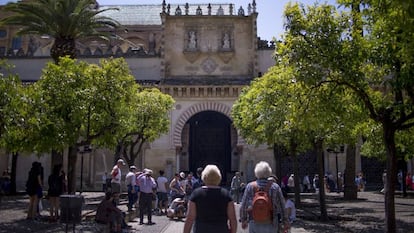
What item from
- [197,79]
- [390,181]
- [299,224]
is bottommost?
[299,224]

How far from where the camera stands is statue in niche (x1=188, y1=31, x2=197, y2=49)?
31766mm

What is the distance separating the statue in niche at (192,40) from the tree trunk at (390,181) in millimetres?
23274

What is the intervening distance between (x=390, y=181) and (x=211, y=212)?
5.21 m

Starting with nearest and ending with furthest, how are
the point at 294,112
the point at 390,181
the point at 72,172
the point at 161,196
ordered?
the point at 390,181, the point at 294,112, the point at 72,172, the point at 161,196

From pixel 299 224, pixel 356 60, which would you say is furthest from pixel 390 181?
pixel 299 224

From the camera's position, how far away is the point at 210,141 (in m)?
32.7

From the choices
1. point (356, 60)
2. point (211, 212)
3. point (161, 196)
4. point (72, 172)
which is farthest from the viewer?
point (161, 196)

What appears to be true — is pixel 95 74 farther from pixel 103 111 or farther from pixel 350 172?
pixel 350 172

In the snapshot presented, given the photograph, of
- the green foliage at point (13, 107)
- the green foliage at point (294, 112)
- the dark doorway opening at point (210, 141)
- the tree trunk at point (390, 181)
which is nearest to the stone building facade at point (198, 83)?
the dark doorway opening at point (210, 141)

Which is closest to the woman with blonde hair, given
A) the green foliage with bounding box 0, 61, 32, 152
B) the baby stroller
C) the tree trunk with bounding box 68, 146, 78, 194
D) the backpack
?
the backpack

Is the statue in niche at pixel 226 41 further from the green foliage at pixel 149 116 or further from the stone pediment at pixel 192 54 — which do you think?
the green foliage at pixel 149 116

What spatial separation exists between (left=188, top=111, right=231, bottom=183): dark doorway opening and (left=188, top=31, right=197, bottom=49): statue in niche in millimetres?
4426

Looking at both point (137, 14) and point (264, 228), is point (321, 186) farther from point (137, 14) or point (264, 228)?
point (137, 14)

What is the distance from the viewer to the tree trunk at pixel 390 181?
8.99m
